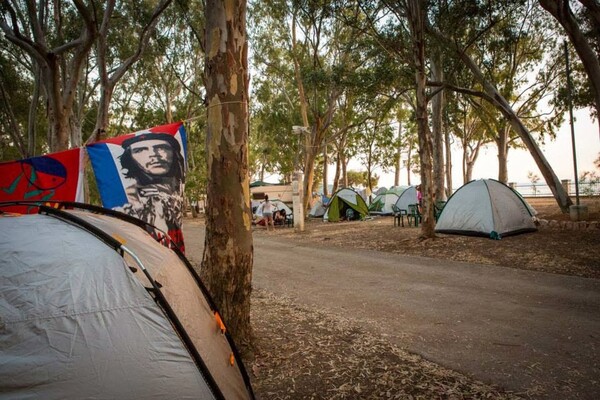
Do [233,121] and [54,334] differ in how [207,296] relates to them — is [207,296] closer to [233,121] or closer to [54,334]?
[54,334]

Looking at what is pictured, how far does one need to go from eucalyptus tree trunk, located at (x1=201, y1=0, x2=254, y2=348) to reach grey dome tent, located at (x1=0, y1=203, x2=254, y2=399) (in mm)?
1199

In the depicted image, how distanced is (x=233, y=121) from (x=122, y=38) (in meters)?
14.5

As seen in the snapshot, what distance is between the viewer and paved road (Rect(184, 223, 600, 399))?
3236mm

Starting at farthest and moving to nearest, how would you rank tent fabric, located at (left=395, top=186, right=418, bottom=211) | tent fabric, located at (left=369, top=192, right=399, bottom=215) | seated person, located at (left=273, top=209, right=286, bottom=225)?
1. tent fabric, located at (left=369, top=192, right=399, bottom=215)
2. tent fabric, located at (left=395, top=186, right=418, bottom=211)
3. seated person, located at (left=273, top=209, right=286, bottom=225)

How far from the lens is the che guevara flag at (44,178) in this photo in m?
4.77

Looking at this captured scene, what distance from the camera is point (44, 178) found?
191 inches

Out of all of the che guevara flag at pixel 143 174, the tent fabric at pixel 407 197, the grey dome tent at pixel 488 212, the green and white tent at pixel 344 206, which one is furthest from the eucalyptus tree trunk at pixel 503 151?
the che guevara flag at pixel 143 174

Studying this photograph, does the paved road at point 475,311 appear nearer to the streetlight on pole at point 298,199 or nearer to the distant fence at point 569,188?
the streetlight on pole at point 298,199

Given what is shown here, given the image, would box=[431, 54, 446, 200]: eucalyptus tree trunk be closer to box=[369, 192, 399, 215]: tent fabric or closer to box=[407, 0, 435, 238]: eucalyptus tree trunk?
box=[407, 0, 435, 238]: eucalyptus tree trunk

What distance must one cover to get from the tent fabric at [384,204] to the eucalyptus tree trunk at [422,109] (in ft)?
44.7

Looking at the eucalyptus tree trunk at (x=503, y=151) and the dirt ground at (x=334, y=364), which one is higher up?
the eucalyptus tree trunk at (x=503, y=151)

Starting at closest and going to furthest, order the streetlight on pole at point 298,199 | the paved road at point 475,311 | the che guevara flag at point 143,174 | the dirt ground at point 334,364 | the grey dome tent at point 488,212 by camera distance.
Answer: the dirt ground at point 334,364, the paved road at point 475,311, the che guevara flag at point 143,174, the grey dome tent at point 488,212, the streetlight on pole at point 298,199

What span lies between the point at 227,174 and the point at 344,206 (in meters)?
17.9

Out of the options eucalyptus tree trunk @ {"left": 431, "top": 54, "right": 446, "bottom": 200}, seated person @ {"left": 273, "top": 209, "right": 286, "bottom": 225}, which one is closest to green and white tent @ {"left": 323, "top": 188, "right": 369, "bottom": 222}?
seated person @ {"left": 273, "top": 209, "right": 286, "bottom": 225}
